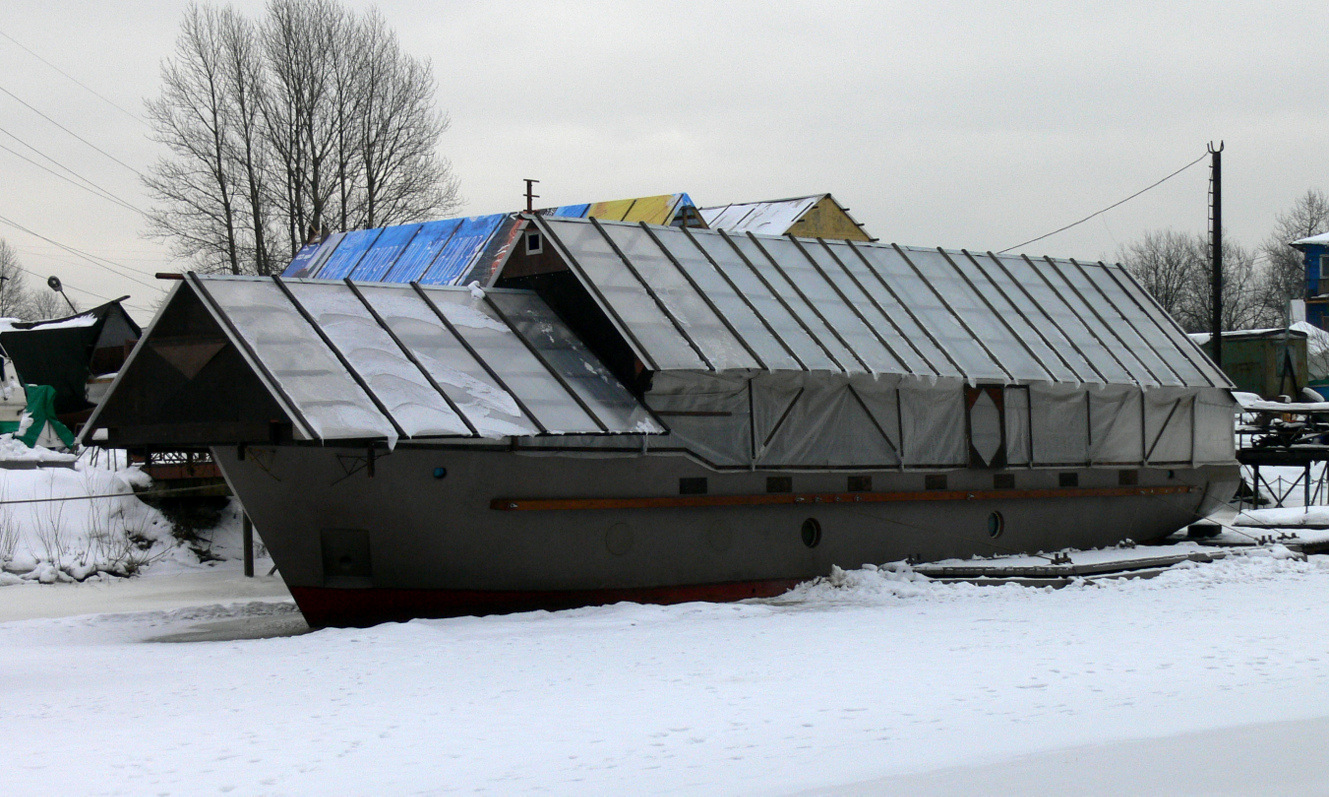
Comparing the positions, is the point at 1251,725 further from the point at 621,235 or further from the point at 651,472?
the point at 621,235

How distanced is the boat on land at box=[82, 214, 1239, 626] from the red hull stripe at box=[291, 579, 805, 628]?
34 millimetres

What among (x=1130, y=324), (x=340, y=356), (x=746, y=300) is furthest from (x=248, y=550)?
(x=1130, y=324)

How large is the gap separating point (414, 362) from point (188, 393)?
2.52m

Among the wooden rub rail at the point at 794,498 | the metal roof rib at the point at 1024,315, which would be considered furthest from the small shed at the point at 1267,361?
the wooden rub rail at the point at 794,498

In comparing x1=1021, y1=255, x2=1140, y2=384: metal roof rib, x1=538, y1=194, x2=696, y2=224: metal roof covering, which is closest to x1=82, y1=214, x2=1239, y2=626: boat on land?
x1=1021, y1=255, x2=1140, y2=384: metal roof rib

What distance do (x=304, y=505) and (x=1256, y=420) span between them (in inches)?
1042

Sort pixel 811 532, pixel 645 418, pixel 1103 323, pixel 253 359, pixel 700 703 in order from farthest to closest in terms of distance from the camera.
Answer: pixel 1103 323 → pixel 811 532 → pixel 645 418 → pixel 253 359 → pixel 700 703

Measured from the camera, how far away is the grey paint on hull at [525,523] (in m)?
15.2

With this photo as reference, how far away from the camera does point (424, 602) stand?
1548 cm

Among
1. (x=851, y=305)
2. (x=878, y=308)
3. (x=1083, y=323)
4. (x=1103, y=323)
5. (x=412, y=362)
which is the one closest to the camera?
(x=412, y=362)

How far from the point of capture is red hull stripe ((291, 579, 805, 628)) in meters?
15.5

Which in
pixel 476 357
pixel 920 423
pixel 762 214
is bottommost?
pixel 920 423

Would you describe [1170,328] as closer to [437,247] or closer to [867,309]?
[867,309]

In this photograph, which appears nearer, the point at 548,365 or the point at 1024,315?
the point at 548,365
